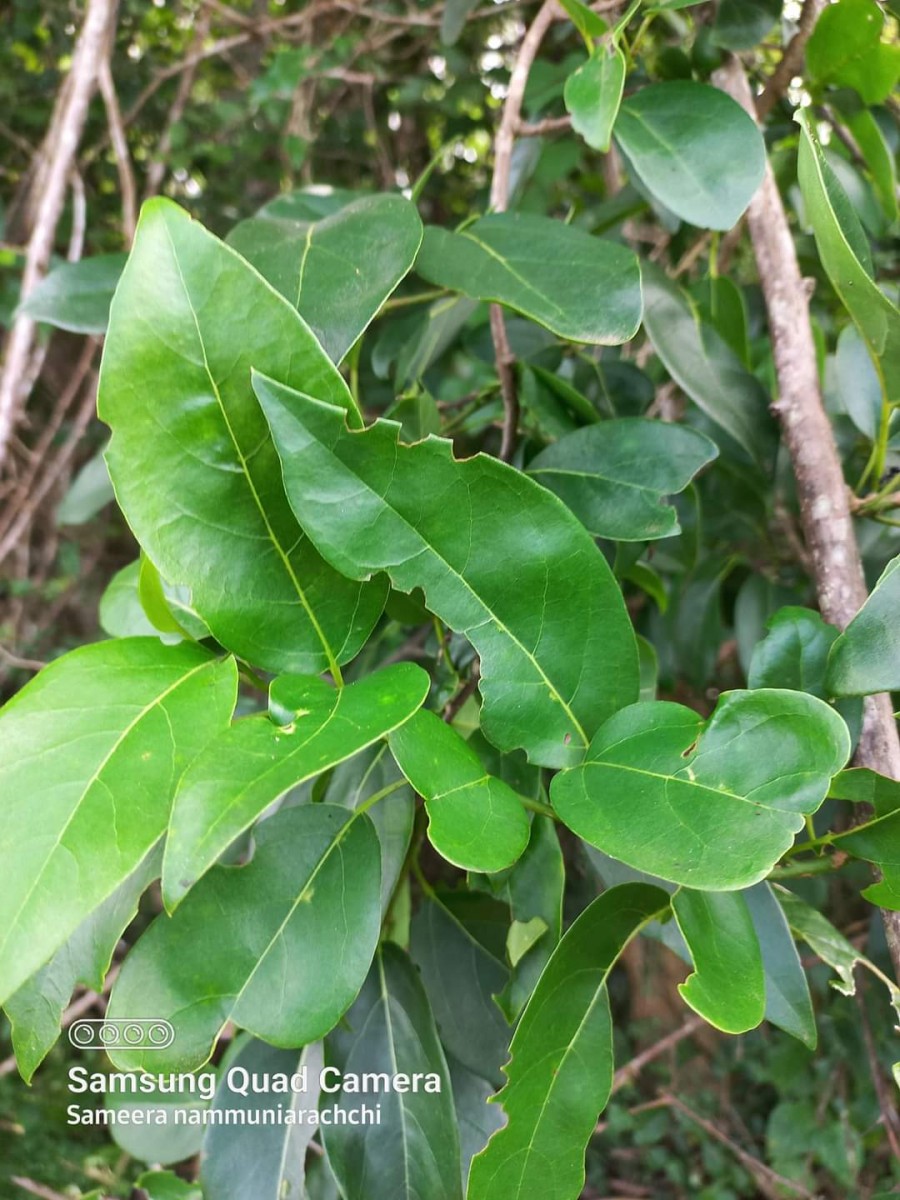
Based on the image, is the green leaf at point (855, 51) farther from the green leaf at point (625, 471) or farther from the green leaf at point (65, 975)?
the green leaf at point (65, 975)

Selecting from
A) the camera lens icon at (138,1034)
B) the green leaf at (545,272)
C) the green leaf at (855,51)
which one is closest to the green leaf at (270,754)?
A: the camera lens icon at (138,1034)

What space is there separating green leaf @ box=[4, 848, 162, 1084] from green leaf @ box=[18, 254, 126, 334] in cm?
47

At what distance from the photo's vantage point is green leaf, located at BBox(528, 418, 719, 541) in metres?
0.55

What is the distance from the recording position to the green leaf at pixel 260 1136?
1.75ft

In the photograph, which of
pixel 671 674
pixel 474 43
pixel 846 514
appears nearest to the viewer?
pixel 846 514

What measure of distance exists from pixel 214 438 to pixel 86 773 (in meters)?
0.16

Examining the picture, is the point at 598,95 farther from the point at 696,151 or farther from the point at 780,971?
the point at 780,971

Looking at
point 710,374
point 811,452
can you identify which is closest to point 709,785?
point 811,452

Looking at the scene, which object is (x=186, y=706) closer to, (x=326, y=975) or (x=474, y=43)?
(x=326, y=975)

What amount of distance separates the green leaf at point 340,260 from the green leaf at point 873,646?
302 millimetres

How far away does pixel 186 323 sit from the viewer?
1.24ft

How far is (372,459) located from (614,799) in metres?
0.20

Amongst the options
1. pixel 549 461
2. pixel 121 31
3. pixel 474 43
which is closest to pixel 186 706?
pixel 549 461

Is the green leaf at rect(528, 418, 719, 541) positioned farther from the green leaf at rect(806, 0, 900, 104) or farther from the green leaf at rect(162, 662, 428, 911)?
the green leaf at rect(806, 0, 900, 104)
